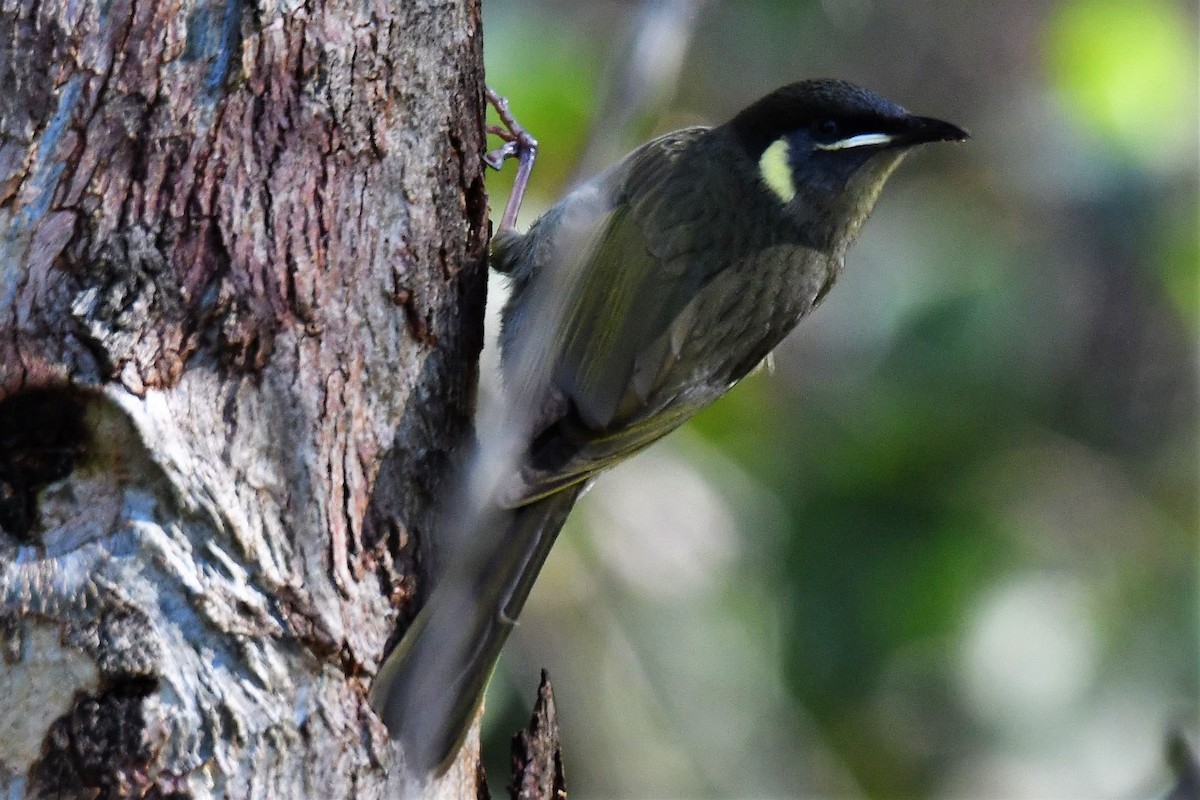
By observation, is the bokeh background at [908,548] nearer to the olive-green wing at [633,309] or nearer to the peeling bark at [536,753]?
the olive-green wing at [633,309]

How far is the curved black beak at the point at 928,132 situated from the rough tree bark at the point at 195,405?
54.9 inches

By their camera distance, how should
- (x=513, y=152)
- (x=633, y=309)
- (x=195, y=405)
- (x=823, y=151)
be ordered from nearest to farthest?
(x=195, y=405) → (x=633, y=309) → (x=823, y=151) → (x=513, y=152)

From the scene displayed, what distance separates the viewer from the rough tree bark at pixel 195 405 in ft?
7.74

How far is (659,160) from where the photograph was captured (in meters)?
3.77

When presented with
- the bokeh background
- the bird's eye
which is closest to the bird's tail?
the bird's eye

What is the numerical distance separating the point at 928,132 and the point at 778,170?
417mm

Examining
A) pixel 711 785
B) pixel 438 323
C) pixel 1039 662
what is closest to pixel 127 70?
pixel 438 323

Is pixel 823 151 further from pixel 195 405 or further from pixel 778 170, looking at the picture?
pixel 195 405

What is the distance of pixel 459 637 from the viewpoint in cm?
278

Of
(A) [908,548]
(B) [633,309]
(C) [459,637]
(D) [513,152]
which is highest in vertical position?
(D) [513,152]

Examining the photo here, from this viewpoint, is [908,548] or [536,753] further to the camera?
[908,548]

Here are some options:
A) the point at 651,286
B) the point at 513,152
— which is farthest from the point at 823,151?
the point at 513,152

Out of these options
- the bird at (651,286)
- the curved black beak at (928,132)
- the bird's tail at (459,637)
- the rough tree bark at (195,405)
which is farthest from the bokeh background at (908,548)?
the rough tree bark at (195,405)

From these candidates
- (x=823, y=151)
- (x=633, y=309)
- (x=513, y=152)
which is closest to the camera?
(x=633, y=309)
